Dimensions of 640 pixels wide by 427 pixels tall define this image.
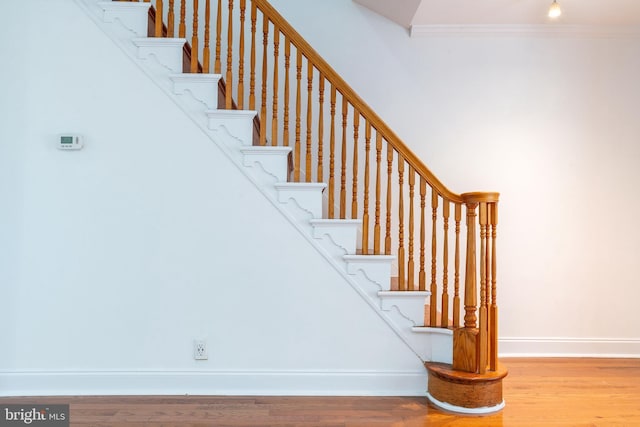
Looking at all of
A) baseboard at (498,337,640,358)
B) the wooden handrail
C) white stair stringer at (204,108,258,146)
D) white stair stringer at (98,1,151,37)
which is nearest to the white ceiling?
the wooden handrail

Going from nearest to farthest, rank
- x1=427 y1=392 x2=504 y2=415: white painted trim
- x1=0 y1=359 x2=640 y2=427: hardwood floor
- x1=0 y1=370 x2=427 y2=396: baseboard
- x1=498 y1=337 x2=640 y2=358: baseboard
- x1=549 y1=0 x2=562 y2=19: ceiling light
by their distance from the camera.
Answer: x1=0 y1=359 x2=640 y2=427: hardwood floor → x1=427 y1=392 x2=504 y2=415: white painted trim → x1=0 y1=370 x2=427 y2=396: baseboard → x1=549 y1=0 x2=562 y2=19: ceiling light → x1=498 y1=337 x2=640 y2=358: baseboard

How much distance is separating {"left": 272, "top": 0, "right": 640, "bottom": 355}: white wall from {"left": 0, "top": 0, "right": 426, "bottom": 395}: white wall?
1.52m

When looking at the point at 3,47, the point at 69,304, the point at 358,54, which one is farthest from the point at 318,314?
the point at 3,47

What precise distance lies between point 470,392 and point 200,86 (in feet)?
7.43

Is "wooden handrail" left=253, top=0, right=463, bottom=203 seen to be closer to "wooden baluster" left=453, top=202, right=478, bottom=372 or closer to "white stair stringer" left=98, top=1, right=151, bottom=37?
"wooden baluster" left=453, top=202, right=478, bottom=372

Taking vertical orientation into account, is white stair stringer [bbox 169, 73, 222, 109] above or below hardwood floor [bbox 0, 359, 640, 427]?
above

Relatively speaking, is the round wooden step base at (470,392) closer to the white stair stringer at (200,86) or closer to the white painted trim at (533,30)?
the white stair stringer at (200,86)

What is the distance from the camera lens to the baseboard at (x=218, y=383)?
7.67 ft

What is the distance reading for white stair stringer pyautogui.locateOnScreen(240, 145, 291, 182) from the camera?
2.41m

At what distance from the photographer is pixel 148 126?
2400mm

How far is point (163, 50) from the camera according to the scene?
7.95 feet

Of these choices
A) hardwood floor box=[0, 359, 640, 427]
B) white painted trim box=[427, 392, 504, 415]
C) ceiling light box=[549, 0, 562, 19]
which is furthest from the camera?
ceiling light box=[549, 0, 562, 19]

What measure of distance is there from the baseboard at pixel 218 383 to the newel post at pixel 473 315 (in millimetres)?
289

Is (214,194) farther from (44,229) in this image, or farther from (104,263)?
(44,229)
